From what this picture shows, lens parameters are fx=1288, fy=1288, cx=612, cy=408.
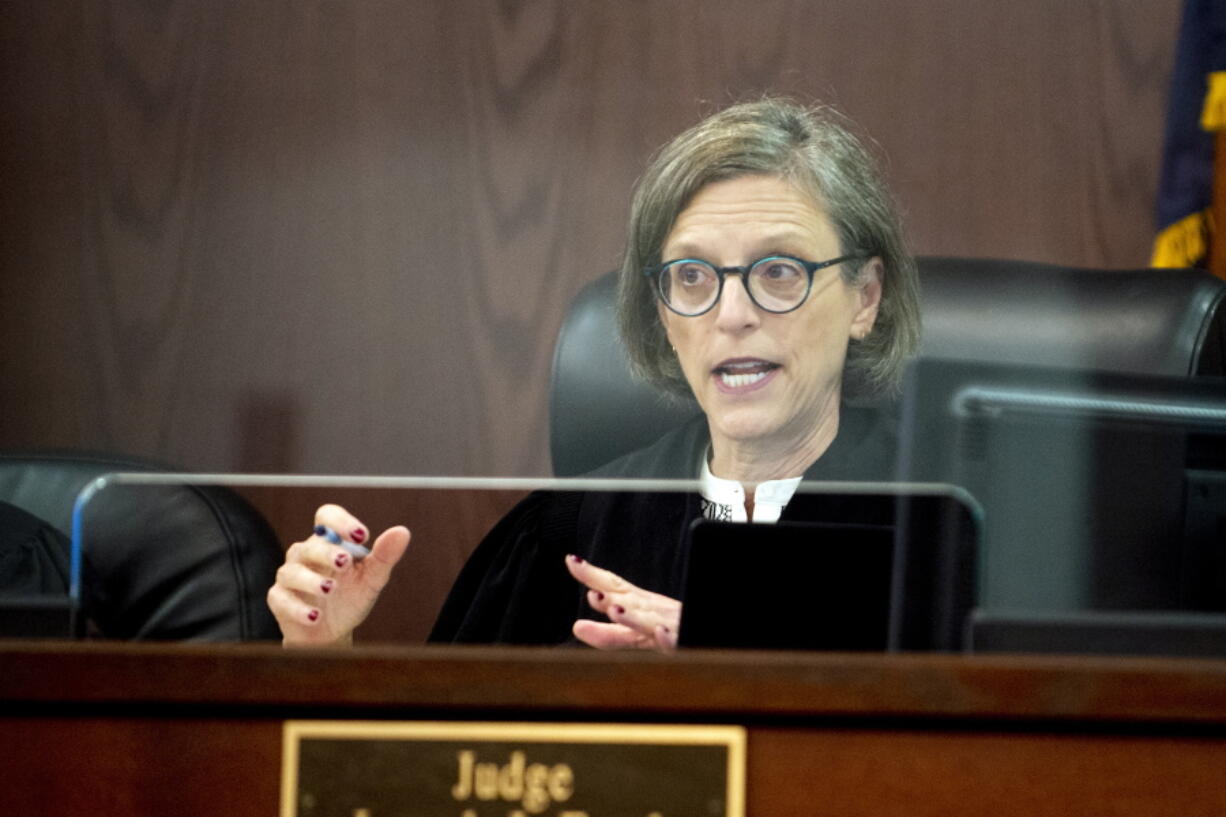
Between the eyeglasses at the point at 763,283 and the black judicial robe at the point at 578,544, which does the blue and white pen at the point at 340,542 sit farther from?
the eyeglasses at the point at 763,283

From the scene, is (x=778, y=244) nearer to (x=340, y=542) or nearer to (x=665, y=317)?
(x=665, y=317)

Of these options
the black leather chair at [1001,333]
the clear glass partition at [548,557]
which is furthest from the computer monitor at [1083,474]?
the black leather chair at [1001,333]

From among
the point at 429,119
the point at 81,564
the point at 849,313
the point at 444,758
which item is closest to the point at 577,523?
the point at 849,313

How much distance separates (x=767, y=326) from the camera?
4.77ft

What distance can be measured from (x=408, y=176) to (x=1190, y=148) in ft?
3.89

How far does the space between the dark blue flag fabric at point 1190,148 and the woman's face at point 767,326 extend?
625 mm

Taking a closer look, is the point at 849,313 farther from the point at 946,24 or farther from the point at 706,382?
the point at 946,24

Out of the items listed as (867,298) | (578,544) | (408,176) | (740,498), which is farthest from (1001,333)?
(408,176)

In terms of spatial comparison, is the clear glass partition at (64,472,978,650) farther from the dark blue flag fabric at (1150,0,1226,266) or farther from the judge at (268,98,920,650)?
the dark blue flag fabric at (1150,0,1226,266)

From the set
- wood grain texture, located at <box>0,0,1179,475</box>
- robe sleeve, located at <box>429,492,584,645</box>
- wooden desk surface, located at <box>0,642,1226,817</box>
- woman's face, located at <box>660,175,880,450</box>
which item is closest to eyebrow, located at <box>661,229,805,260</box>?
woman's face, located at <box>660,175,880,450</box>

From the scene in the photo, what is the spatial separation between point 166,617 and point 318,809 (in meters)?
0.97

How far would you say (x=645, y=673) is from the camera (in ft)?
1.51

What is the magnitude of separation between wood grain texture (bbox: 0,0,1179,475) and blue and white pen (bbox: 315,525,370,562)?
1097 millimetres

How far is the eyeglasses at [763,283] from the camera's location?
1.45 meters
